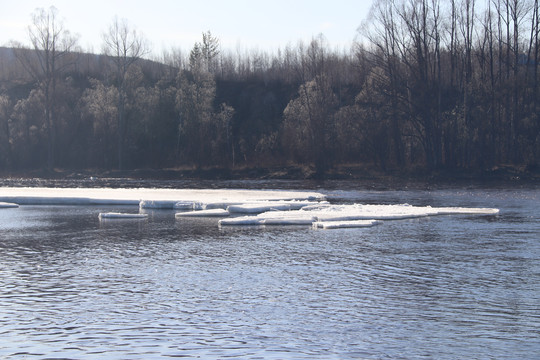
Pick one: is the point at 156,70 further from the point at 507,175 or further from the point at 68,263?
the point at 68,263

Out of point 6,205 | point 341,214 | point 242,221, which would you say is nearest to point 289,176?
point 6,205

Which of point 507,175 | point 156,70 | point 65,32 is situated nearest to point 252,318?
point 507,175

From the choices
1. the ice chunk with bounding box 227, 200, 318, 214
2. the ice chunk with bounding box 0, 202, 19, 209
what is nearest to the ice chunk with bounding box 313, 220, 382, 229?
the ice chunk with bounding box 227, 200, 318, 214

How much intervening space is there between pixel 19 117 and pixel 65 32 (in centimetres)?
1007

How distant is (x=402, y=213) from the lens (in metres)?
22.8

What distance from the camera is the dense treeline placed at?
50.3m

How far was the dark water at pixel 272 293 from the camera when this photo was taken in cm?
837

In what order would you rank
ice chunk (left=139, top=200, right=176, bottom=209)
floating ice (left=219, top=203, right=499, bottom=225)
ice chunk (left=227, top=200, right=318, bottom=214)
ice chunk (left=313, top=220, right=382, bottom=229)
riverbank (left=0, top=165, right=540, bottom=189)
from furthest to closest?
1. riverbank (left=0, top=165, right=540, bottom=189)
2. ice chunk (left=139, top=200, right=176, bottom=209)
3. ice chunk (left=227, top=200, right=318, bottom=214)
4. floating ice (left=219, top=203, right=499, bottom=225)
5. ice chunk (left=313, top=220, right=382, bottom=229)

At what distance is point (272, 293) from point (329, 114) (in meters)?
43.1

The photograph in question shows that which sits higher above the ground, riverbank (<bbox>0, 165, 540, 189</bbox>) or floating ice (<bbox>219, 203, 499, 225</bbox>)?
riverbank (<bbox>0, 165, 540, 189</bbox>)

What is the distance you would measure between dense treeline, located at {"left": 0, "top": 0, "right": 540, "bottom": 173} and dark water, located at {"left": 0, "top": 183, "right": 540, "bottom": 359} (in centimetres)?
3277

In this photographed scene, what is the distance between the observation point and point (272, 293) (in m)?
11.1

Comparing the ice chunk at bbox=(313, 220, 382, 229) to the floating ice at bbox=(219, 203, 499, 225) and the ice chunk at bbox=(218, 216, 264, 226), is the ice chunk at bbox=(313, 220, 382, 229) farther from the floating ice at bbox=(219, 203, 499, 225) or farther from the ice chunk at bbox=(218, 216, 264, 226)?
the ice chunk at bbox=(218, 216, 264, 226)

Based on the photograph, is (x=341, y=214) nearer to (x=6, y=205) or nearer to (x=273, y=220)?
(x=273, y=220)
